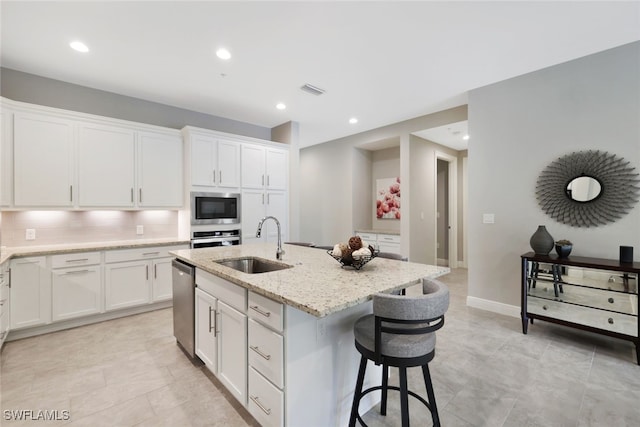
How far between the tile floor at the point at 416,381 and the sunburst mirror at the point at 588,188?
123cm

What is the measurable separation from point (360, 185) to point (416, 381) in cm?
449

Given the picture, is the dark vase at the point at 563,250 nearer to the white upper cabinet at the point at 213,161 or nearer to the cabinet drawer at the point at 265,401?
the cabinet drawer at the point at 265,401

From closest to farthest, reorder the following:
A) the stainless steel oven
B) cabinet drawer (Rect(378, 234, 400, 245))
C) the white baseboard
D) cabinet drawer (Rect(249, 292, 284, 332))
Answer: cabinet drawer (Rect(249, 292, 284, 332))
the white baseboard
the stainless steel oven
cabinet drawer (Rect(378, 234, 400, 245))

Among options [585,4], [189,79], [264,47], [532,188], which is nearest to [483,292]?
[532,188]

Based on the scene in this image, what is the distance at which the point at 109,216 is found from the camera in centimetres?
365

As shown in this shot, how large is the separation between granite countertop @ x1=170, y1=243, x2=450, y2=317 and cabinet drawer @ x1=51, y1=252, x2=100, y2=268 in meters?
1.50

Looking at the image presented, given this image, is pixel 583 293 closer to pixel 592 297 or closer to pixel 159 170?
pixel 592 297

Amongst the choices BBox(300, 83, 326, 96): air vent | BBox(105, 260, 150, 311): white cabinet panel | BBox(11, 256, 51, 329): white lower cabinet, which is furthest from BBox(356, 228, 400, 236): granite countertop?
BBox(11, 256, 51, 329): white lower cabinet

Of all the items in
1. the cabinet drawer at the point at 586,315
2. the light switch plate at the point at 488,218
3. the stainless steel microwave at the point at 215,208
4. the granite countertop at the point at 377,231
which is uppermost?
the stainless steel microwave at the point at 215,208

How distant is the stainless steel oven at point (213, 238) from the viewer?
386cm

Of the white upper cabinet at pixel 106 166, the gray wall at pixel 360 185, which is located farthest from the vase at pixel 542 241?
the white upper cabinet at pixel 106 166

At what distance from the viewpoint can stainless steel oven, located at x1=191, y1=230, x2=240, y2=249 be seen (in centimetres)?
386

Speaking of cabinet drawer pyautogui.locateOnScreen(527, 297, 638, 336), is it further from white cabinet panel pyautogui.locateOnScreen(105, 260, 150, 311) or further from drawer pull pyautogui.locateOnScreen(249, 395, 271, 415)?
white cabinet panel pyautogui.locateOnScreen(105, 260, 150, 311)

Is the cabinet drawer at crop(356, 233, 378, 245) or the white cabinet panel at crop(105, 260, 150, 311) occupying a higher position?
the cabinet drawer at crop(356, 233, 378, 245)
